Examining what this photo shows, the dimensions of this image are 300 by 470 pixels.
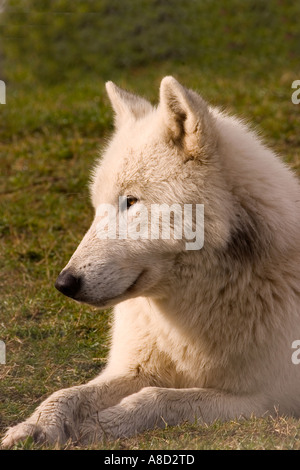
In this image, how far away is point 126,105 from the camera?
4.37m

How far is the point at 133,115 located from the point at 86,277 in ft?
3.64

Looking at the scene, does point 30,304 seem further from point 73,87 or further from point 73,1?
point 73,1

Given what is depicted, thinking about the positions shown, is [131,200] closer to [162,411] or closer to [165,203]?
[165,203]

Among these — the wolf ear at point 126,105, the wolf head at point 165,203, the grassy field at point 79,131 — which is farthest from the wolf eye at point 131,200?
the grassy field at point 79,131

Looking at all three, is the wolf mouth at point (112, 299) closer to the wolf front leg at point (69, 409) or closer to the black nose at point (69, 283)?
the black nose at point (69, 283)

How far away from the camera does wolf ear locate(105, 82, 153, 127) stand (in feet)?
14.3

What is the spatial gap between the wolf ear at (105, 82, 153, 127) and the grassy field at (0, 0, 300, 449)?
1.65 meters

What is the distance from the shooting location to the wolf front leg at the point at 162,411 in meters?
3.80

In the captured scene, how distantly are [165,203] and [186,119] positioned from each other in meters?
0.43

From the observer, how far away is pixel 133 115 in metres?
4.33

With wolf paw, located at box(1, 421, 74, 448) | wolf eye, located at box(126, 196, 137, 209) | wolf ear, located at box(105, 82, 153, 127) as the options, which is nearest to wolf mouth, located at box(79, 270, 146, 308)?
wolf eye, located at box(126, 196, 137, 209)

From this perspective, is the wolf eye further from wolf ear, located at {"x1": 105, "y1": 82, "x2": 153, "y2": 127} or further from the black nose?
wolf ear, located at {"x1": 105, "y1": 82, "x2": 153, "y2": 127}

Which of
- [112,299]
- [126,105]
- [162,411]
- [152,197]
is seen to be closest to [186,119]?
[152,197]
